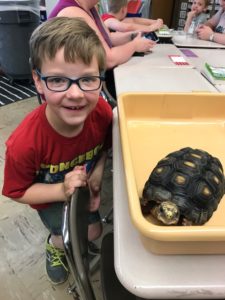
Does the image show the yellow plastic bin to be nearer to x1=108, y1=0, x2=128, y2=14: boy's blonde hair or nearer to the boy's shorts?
the boy's shorts

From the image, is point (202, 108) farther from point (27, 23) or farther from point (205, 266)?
point (27, 23)

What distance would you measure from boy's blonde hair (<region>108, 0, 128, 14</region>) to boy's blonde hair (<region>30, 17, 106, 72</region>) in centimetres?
134

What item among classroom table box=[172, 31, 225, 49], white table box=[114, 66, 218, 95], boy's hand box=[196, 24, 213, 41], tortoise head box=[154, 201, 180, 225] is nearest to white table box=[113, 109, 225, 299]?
tortoise head box=[154, 201, 180, 225]

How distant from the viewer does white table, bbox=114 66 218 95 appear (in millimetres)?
1054

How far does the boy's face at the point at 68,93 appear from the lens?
61cm

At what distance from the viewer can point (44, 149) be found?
28.7 inches

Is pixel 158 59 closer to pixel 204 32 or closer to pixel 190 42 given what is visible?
pixel 190 42

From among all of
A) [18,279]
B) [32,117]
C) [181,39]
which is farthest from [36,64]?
[181,39]

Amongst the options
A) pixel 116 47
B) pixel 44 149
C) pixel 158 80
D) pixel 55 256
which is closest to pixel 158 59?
pixel 116 47

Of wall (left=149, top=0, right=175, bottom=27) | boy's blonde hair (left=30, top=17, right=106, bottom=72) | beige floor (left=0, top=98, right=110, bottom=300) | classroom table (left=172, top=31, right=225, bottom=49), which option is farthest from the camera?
wall (left=149, top=0, right=175, bottom=27)

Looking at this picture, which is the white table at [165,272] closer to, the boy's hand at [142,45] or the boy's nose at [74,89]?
the boy's nose at [74,89]

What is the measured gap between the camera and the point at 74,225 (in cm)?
45

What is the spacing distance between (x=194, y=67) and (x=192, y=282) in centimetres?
110

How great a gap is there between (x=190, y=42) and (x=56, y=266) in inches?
59.5
